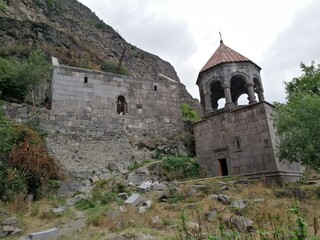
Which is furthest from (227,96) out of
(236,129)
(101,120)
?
(101,120)

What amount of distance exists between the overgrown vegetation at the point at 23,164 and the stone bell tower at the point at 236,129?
21.8 feet

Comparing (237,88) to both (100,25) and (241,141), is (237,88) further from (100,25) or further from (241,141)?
(100,25)

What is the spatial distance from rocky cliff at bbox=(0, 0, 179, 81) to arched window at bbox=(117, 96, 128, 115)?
18.0 feet

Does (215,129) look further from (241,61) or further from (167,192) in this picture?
(167,192)

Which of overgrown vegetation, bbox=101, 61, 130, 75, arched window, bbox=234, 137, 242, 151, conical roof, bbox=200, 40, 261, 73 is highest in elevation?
overgrown vegetation, bbox=101, 61, 130, 75

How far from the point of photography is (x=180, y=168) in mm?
11906

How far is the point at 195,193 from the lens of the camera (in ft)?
30.0

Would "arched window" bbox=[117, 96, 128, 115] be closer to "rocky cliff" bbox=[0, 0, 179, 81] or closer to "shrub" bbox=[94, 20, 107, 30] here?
"rocky cliff" bbox=[0, 0, 179, 81]

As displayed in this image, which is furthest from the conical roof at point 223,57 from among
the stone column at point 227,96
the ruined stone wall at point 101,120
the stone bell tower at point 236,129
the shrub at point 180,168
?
the shrub at point 180,168

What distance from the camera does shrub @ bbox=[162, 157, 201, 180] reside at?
38.1ft

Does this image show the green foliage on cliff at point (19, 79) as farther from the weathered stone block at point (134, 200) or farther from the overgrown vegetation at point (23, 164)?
the weathered stone block at point (134, 200)

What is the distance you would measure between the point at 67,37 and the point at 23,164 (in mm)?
13782

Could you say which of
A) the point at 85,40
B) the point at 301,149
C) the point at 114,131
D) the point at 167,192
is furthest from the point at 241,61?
the point at 85,40

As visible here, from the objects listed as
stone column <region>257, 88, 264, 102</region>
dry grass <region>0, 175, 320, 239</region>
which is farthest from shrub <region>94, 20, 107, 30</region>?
dry grass <region>0, 175, 320, 239</region>
